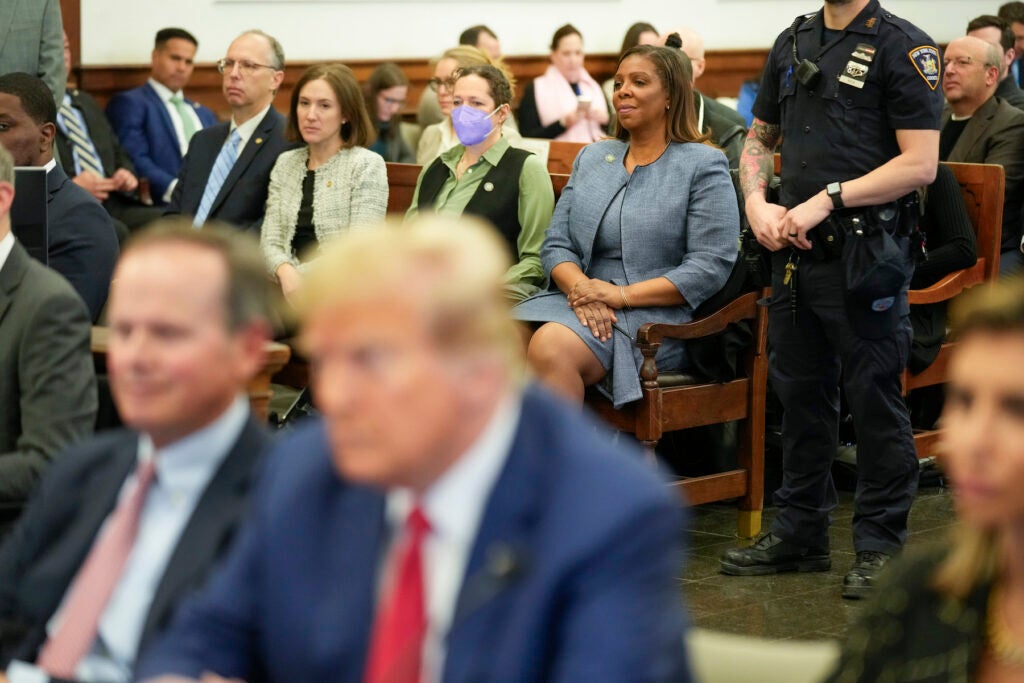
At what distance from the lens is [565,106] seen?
908 centimetres

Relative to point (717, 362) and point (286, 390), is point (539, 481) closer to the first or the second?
point (717, 362)

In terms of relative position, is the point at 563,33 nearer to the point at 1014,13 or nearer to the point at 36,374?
the point at 1014,13

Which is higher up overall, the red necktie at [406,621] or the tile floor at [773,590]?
the red necktie at [406,621]

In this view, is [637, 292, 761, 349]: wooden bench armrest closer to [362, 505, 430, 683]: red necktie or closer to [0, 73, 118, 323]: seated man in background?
[0, 73, 118, 323]: seated man in background

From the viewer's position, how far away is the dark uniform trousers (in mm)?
3867

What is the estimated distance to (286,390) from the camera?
665cm

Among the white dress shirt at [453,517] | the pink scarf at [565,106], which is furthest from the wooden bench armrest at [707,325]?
the pink scarf at [565,106]

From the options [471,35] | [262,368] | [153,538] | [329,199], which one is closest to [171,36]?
[471,35]

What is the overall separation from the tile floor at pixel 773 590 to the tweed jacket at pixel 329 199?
1.47 m

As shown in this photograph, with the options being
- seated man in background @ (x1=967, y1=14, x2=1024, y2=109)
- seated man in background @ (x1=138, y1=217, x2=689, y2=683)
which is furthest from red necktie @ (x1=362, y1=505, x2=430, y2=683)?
seated man in background @ (x1=967, y1=14, x2=1024, y2=109)

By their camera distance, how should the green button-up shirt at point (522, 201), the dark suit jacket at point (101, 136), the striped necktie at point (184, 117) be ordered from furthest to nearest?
1. the striped necktie at point (184, 117)
2. the dark suit jacket at point (101, 136)
3. the green button-up shirt at point (522, 201)

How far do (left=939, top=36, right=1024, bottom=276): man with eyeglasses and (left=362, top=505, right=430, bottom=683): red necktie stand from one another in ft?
15.7

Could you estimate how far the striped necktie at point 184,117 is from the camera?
7.80 metres

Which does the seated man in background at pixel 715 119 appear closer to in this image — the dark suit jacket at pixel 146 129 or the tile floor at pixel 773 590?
the tile floor at pixel 773 590
